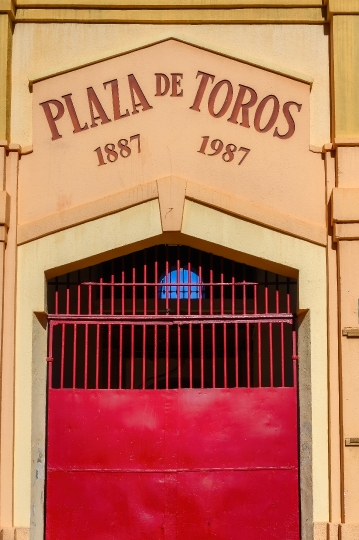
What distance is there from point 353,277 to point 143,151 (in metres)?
2.47

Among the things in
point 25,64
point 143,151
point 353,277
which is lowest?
point 353,277

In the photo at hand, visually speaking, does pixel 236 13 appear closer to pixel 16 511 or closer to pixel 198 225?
pixel 198 225

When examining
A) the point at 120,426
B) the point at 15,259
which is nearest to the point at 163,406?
the point at 120,426

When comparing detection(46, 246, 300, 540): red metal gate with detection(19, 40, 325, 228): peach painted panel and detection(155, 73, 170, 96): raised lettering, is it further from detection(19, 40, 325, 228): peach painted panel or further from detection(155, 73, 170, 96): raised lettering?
detection(155, 73, 170, 96): raised lettering

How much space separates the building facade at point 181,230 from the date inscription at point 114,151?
0.02 metres

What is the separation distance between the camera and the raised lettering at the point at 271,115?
9.09 metres

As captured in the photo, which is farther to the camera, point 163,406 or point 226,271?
point 226,271

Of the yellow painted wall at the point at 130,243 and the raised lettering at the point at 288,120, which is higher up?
the raised lettering at the point at 288,120

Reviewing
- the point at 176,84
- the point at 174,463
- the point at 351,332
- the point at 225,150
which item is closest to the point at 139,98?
the point at 176,84

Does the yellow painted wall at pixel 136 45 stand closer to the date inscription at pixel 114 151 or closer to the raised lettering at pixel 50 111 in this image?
the raised lettering at pixel 50 111

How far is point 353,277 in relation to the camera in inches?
338

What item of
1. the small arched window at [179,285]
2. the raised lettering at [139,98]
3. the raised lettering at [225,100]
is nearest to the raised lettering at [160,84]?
the raised lettering at [139,98]

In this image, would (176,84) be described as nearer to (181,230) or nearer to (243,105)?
(243,105)

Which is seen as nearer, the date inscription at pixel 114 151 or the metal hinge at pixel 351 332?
the metal hinge at pixel 351 332
